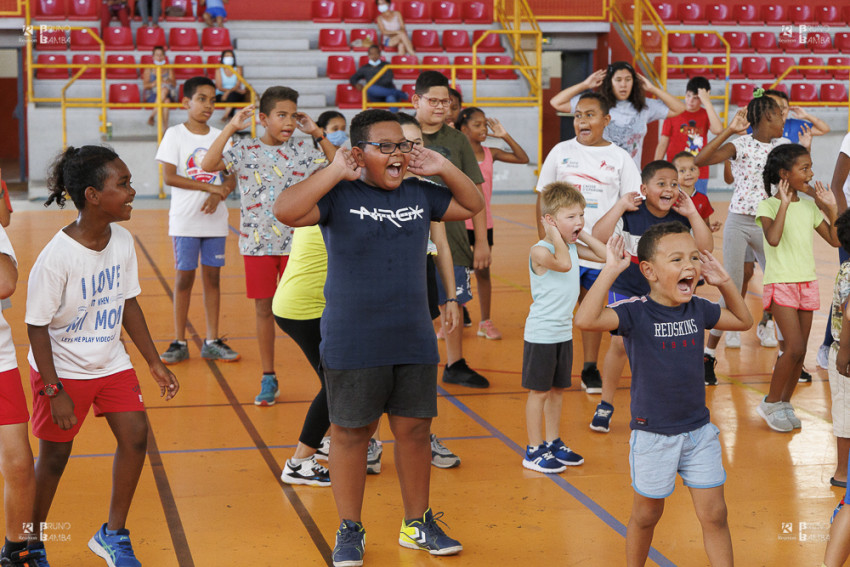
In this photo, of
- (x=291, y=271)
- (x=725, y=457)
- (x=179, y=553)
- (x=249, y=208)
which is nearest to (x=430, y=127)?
(x=249, y=208)

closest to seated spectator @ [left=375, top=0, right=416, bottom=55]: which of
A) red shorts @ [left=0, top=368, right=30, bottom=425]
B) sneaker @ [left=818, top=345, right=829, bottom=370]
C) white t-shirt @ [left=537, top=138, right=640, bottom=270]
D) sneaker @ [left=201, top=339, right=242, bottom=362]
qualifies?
sneaker @ [left=201, top=339, right=242, bottom=362]

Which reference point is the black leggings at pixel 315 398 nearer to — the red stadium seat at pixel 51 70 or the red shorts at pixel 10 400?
the red shorts at pixel 10 400

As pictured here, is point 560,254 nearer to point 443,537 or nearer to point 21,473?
point 443,537

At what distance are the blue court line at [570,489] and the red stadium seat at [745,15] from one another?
57.3 ft

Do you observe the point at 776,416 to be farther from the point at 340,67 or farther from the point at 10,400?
the point at 340,67

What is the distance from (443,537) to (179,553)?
1033 mm

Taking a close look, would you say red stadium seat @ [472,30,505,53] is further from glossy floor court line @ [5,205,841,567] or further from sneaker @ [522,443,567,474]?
sneaker @ [522,443,567,474]

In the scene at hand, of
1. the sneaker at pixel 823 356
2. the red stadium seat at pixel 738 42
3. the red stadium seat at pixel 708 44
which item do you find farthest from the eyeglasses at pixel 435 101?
the red stadium seat at pixel 738 42

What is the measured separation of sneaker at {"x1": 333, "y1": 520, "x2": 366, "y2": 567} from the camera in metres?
3.68

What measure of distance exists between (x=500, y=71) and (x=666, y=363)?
16701mm

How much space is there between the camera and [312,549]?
154 inches

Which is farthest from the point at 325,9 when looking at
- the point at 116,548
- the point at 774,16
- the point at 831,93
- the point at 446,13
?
the point at 116,548

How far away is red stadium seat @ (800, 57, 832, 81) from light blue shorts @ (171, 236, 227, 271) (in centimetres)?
1654

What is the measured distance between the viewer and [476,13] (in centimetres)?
2081
